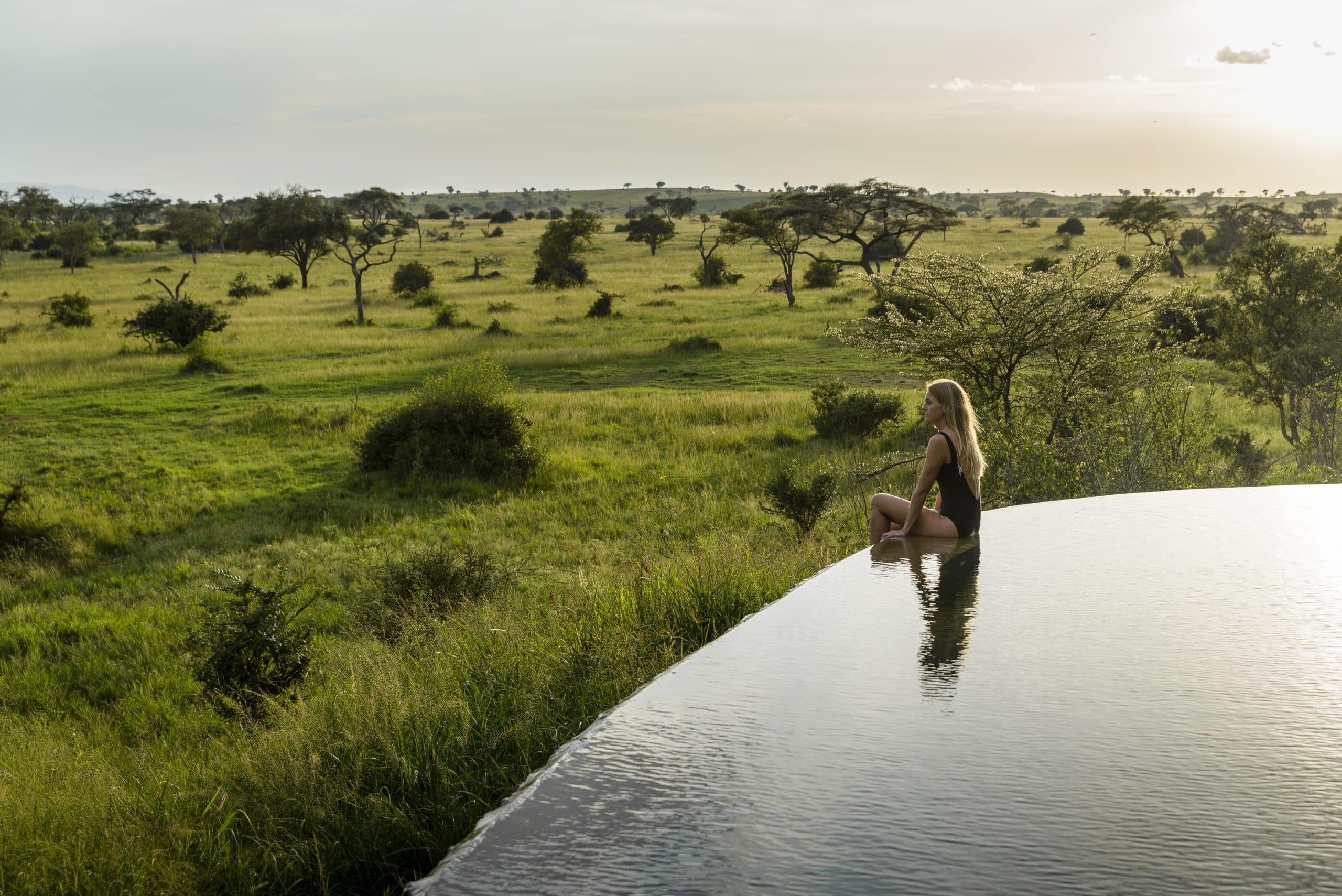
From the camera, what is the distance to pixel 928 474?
6.83 m

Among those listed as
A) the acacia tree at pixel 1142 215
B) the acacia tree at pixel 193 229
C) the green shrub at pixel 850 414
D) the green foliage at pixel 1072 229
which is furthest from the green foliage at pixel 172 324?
the green foliage at pixel 1072 229

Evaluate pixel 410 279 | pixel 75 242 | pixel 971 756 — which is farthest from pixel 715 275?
pixel 971 756

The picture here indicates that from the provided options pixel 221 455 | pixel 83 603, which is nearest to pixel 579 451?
pixel 221 455

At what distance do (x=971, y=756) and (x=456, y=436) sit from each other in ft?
51.6

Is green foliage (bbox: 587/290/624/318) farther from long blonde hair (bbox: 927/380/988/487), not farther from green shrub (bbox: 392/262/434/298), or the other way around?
long blonde hair (bbox: 927/380/988/487)

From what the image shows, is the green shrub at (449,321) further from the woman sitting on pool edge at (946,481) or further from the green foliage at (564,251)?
the woman sitting on pool edge at (946,481)

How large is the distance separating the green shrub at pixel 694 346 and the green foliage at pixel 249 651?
25.9 metres

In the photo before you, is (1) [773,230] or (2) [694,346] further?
(1) [773,230]

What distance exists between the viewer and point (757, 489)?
15.6m

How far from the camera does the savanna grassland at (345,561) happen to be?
4.21 metres

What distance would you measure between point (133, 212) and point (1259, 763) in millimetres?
130631

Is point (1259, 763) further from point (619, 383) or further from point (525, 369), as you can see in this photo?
point (525, 369)

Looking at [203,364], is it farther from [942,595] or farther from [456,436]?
[942,595]

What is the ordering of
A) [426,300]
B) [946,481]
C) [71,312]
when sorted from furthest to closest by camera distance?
[426,300] → [71,312] → [946,481]
